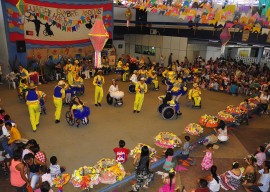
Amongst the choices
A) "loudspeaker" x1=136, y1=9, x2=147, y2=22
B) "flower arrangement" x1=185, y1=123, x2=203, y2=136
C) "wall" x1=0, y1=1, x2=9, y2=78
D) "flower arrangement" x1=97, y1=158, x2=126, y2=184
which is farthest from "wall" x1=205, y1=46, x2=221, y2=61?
"flower arrangement" x1=97, y1=158, x2=126, y2=184

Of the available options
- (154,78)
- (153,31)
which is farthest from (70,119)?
(153,31)

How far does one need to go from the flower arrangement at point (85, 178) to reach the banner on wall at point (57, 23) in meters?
11.3

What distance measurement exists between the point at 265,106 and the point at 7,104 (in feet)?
36.7

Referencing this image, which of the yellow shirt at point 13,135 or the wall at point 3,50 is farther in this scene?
the wall at point 3,50

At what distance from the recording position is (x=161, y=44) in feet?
66.6

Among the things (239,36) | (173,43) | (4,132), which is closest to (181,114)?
(4,132)

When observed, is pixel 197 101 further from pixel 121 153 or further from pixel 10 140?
pixel 10 140

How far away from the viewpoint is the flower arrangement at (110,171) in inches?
211

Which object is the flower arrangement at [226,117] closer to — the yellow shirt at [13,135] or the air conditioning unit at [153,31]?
the yellow shirt at [13,135]

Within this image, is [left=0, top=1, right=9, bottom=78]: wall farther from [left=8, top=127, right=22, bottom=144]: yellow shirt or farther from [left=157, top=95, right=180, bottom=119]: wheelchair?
[left=157, top=95, right=180, bottom=119]: wheelchair

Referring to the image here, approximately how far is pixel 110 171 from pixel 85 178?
1.95 ft

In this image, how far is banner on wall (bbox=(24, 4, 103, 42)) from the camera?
1397 cm

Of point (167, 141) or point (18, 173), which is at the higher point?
point (18, 173)

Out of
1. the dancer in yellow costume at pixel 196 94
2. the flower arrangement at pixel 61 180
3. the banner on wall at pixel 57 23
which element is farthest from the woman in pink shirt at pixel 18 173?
the banner on wall at pixel 57 23
